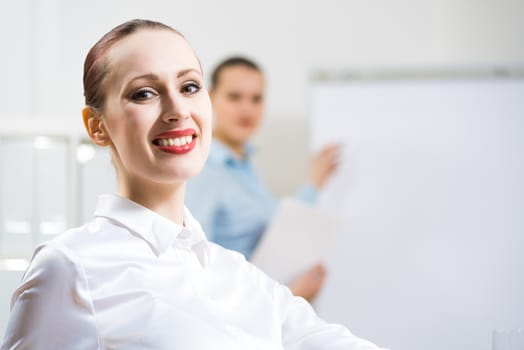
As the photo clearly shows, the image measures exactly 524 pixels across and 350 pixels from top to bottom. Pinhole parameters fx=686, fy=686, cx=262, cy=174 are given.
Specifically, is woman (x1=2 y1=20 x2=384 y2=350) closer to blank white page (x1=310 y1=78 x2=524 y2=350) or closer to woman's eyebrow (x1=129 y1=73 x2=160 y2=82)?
woman's eyebrow (x1=129 y1=73 x2=160 y2=82)

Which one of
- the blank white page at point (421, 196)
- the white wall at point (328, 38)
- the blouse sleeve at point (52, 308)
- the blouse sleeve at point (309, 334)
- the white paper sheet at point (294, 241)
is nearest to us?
the blouse sleeve at point (52, 308)

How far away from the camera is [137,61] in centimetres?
54

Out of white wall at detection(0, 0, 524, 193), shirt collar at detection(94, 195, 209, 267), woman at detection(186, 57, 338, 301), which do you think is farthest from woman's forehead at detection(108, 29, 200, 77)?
white wall at detection(0, 0, 524, 193)

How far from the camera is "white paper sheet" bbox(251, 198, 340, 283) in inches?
76.7

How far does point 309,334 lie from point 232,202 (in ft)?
4.21

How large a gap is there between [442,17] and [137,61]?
2.28 metres

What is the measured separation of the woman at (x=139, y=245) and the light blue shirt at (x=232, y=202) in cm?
119

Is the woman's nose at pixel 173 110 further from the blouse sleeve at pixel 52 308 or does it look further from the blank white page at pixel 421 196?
the blank white page at pixel 421 196

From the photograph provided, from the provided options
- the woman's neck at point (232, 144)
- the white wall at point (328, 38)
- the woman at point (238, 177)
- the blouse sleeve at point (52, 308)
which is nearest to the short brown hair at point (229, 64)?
the woman at point (238, 177)

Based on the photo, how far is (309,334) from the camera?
0.66 metres

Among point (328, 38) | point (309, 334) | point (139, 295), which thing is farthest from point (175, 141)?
point (328, 38)

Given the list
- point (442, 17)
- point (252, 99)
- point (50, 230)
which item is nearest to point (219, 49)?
point (252, 99)

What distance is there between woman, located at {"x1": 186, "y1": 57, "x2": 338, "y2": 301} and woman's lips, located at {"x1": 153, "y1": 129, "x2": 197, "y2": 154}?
3.75ft

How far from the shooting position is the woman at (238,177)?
191cm
